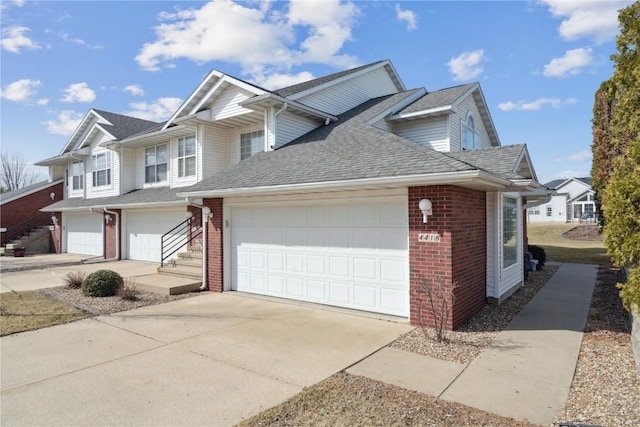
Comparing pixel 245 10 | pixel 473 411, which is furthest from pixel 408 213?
pixel 245 10

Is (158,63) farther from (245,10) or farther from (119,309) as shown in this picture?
(119,309)

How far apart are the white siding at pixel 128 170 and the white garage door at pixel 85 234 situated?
264cm

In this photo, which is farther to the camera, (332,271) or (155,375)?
(332,271)

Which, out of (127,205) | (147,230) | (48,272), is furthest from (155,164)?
(48,272)

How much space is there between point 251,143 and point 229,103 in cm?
155

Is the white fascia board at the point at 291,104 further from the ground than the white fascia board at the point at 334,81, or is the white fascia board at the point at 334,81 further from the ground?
the white fascia board at the point at 334,81

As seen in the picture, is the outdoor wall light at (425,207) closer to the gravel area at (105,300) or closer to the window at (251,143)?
the gravel area at (105,300)

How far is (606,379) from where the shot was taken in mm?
4566

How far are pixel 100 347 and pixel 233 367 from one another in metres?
2.41

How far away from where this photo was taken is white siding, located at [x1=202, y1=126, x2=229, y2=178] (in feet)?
44.8

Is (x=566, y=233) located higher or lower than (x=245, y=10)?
lower

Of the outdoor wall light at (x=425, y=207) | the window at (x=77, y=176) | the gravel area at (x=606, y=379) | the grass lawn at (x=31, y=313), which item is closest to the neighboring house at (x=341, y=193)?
the outdoor wall light at (x=425, y=207)

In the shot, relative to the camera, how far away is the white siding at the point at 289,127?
11.9 meters

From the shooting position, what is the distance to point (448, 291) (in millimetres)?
6438
